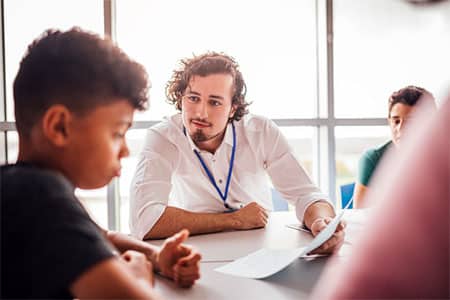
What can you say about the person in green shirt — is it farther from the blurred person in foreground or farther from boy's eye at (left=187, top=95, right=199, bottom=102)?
the blurred person in foreground

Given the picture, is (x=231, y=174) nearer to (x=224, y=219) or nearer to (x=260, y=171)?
(x=260, y=171)

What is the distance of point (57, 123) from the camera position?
85cm

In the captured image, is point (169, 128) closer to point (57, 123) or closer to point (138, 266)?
point (138, 266)

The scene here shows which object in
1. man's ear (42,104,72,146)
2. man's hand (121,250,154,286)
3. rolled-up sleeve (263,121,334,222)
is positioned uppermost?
man's ear (42,104,72,146)

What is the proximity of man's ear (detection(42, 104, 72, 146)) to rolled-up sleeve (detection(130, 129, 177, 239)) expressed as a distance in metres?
1.11

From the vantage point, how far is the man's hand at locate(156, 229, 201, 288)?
1.27 m

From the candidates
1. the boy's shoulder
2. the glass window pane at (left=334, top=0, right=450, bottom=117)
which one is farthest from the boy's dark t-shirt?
the glass window pane at (left=334, top=0, right=450, bottom=117)

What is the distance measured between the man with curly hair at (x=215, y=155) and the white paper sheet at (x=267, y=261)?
0.68 m

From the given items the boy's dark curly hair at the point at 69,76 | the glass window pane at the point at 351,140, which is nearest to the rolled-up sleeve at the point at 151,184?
the boy's dark curly hair at the point at 69,76

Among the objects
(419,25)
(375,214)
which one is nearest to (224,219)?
(375,214)

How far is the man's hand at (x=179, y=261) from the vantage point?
1.27 metres

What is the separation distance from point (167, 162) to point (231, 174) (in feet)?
→ 1.20

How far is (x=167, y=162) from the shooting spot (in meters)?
2.36

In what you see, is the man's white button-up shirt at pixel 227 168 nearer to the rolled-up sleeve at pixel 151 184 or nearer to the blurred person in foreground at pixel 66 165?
the rolled-up sleeve at pixel 151 184
